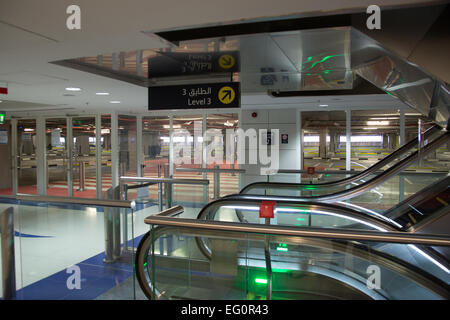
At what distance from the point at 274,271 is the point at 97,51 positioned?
243cm

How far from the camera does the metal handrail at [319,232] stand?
1.77m

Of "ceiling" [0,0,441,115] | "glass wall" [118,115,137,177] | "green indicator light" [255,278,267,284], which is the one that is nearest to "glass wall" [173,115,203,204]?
"glass wall" [118,115,137,177]

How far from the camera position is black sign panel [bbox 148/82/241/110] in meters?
4.30

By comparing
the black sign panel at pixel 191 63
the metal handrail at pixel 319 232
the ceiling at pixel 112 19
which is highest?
the black sign panel at pixel 191 63

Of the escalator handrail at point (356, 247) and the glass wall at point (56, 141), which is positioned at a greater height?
the glass wall at point (56, 141)

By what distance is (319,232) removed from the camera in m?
1.92

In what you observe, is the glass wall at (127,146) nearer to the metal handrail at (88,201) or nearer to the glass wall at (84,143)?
the glass wall at (84,143)

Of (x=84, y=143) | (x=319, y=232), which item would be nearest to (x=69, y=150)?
(x=84, y=143)

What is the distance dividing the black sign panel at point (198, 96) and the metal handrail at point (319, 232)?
2.35m

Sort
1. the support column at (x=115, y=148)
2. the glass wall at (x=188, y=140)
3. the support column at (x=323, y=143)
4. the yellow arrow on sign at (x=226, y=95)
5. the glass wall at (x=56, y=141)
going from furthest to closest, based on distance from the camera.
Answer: the glass wall at (x=56, y=141) → the glass wall at (x=188, y=140) → the support column at (x=115, y=148) → the support column at (x=323, y=143) → the yellow arrow on sign at (x=226, y=95)

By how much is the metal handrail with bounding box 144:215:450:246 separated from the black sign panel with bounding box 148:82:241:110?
2349 mm

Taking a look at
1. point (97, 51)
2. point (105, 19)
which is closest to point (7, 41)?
point (97, 51)

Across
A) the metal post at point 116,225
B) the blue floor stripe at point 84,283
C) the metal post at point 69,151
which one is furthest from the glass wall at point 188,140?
the blue floor stripe at point 84,283

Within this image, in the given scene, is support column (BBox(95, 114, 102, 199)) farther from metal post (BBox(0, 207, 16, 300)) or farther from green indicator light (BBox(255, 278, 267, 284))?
green indicator light (BBox(255, 278, 267, 284))
